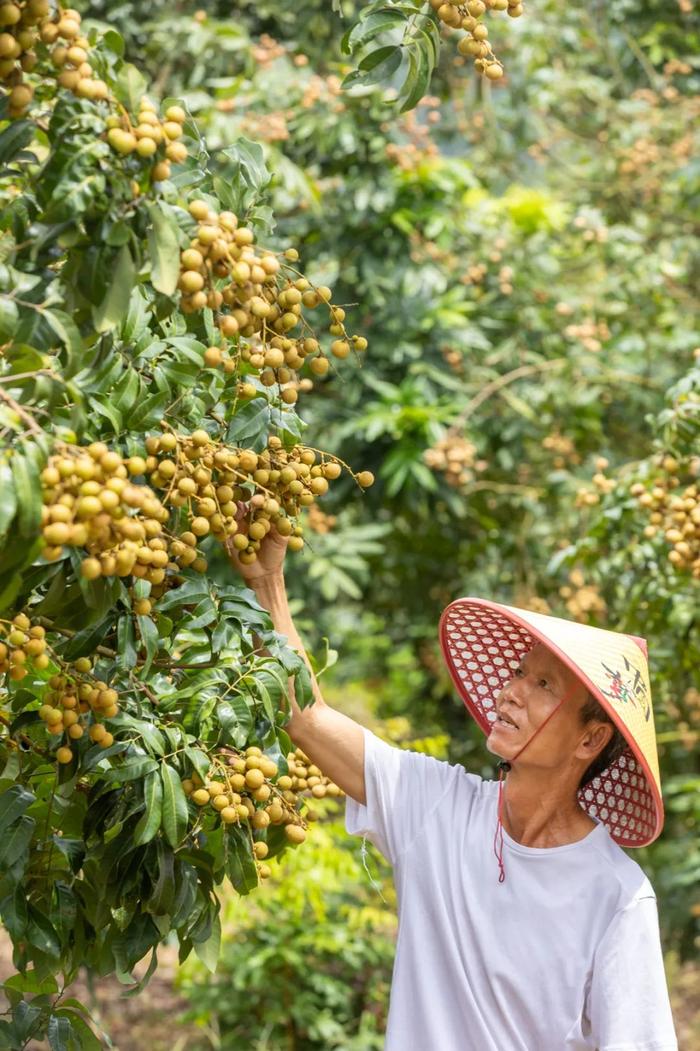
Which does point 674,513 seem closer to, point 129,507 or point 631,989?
point 631,989

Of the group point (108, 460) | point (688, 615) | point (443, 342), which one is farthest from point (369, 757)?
point (443, 342)

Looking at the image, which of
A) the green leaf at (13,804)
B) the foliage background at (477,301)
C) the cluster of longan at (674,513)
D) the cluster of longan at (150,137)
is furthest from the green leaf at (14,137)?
the foliage background at (477,301)

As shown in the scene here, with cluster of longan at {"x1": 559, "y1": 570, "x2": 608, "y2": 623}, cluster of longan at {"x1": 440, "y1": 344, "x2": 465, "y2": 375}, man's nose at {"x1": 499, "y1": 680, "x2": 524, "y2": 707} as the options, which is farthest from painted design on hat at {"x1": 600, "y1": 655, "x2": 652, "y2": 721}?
cluster of longan at {"x1": 440, "y1": 344, "x2": 465, "y2": 375}

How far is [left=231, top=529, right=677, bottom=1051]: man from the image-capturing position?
164cm

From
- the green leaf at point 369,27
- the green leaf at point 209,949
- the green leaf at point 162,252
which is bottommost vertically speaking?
the green leaf at point 209,949

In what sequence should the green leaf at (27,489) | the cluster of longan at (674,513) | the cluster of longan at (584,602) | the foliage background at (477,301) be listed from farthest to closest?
the foliage background at (477,301), the cluster of longan at (584,602), the cluster of longan at (674,513), the green leaf at (27,489)

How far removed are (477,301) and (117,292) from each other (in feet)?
11.2

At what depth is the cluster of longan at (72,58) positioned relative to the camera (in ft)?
3.67

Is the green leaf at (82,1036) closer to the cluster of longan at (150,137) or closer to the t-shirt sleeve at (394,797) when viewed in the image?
the t-shirt sleeve at (394,797)

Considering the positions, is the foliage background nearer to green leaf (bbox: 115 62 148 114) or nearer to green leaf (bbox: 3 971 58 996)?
green leaf (bbox: 3 971 58 996)

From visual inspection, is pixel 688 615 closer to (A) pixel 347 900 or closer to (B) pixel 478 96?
(A) pixel 347 900

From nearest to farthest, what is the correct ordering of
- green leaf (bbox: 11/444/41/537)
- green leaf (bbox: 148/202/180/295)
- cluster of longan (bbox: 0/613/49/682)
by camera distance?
green leaf (bbox: 11/444/41/537), green leaf (bbox: 148/202/180/295), cluster of longan (bbox: 0/613/49/682)

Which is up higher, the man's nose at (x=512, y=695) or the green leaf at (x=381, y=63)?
the green leaf at (x=381, y=63)

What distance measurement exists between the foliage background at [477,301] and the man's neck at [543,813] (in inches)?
52.1
